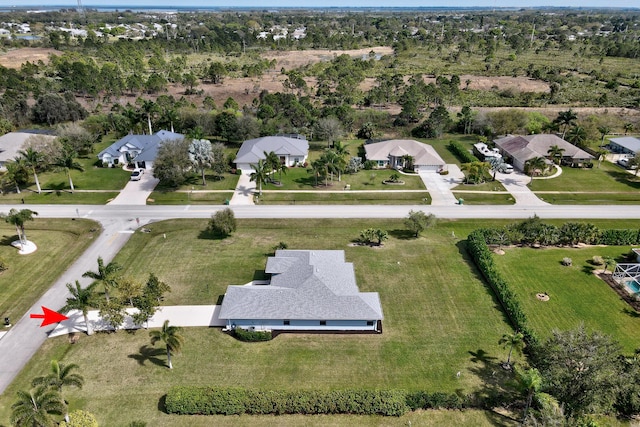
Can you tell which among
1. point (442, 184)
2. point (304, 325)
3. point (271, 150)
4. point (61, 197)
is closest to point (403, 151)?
point (442, 184)

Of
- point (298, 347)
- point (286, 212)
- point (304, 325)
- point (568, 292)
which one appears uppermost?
point (286, 212)

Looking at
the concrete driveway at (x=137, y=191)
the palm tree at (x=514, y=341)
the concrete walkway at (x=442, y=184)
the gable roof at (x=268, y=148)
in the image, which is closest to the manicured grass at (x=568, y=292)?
the palm tree at (x=514, y=341)

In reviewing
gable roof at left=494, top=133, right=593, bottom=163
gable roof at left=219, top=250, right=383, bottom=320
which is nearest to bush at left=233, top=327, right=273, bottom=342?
gable roof at left=219, top=250, right=383, bottom=320

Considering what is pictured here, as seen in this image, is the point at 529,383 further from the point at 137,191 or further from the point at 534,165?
the point at 137,191

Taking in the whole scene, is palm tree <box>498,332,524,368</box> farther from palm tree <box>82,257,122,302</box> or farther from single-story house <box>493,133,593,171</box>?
single-story house <box>493,133,593,171</box>

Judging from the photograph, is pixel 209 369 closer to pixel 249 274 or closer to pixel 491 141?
pixel 249 274

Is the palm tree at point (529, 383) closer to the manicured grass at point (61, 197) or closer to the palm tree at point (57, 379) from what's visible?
the palm tree at point (57, 379)
